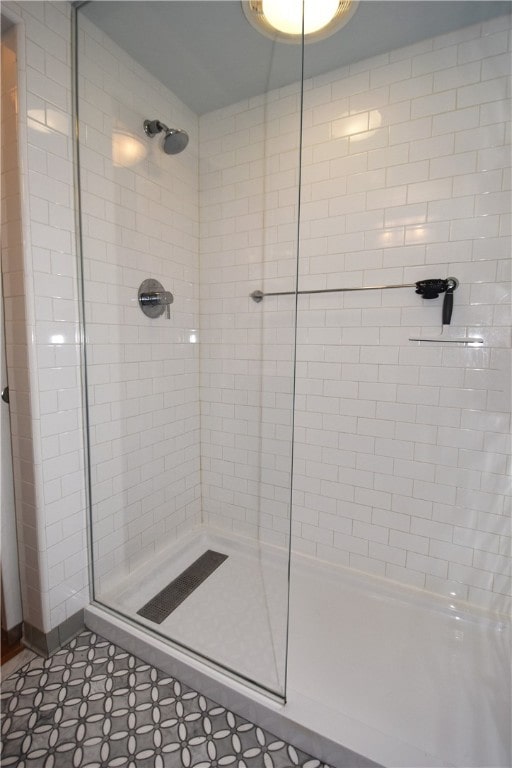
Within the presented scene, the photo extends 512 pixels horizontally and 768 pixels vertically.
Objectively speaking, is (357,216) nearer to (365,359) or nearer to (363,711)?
(365,359)

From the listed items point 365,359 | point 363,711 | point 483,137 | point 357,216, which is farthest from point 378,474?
point 483,137

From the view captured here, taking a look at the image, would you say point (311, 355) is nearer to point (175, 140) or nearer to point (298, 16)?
point (175, 140)

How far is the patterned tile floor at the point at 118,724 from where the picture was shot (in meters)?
1.06

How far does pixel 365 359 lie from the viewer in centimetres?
169

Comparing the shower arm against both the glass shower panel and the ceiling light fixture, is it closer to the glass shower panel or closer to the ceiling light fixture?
the glass shower panel

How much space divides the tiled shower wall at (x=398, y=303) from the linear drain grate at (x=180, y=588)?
12.9 inches

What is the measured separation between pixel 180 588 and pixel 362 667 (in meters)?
0.88

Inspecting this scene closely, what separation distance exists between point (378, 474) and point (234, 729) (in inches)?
44.5

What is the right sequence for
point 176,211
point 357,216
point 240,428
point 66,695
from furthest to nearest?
point 240,428
point 176,211
point 357,216
point 66,695

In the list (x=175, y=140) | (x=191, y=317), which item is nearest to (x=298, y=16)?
(x=175, y=140)

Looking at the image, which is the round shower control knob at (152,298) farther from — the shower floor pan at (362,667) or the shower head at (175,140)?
the shower floor pan at (362,667)

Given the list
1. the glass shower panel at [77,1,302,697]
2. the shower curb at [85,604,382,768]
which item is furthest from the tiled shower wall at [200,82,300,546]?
the shower curb at [85,604,382,768]

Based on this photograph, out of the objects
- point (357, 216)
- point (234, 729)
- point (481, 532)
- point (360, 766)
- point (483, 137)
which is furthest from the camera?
point (357, 216)

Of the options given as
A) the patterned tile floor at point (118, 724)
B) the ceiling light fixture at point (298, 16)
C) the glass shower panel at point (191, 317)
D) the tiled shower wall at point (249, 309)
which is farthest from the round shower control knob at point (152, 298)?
the patterned tile floor at point (118, 724)
